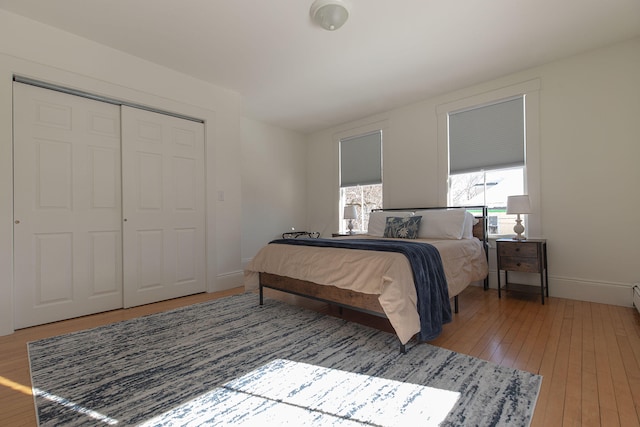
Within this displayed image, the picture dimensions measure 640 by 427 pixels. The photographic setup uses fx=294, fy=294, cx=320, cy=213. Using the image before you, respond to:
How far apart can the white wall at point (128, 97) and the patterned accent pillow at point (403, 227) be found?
2.11 metres

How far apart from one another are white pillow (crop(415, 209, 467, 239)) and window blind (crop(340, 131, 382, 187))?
4.73ft

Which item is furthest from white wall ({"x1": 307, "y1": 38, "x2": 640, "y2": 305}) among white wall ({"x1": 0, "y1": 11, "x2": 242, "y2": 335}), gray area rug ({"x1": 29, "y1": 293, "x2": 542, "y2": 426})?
white wall ({"x1": 0, "y1": 11, "x2": 242, "y2": 335})

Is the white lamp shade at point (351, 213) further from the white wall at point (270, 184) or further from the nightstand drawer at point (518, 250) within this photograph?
the nightstand drawer at point (518, 250)

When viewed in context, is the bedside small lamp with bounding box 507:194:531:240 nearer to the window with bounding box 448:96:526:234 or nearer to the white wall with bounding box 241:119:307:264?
the window with bounding box 448:96:526:234

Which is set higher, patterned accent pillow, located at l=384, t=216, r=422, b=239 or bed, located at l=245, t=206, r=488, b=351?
patterned accent pillow, located at l=384, t=216, r=422, b=239

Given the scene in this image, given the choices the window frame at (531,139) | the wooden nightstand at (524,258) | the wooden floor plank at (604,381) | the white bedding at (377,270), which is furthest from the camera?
the window frame at (531,139)

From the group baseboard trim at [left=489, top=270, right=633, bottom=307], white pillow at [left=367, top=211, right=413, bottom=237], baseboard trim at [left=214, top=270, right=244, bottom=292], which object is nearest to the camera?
baseboard trim at [left=489, top=270, right=633, bottom=307]

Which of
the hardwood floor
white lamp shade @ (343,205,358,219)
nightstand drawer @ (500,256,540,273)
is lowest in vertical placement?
the hardwood floor

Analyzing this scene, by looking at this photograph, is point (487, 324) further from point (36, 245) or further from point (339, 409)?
point (36, 245)

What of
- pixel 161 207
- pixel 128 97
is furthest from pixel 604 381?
pixel 128 97

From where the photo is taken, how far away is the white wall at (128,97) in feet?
8.21

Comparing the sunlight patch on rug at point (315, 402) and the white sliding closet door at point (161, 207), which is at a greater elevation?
the white sliding closet door at point (161, 207)

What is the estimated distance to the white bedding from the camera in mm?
1936

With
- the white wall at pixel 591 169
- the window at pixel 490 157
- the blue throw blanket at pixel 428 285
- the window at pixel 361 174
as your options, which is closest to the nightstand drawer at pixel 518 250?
the white wall at pixel 591 169
